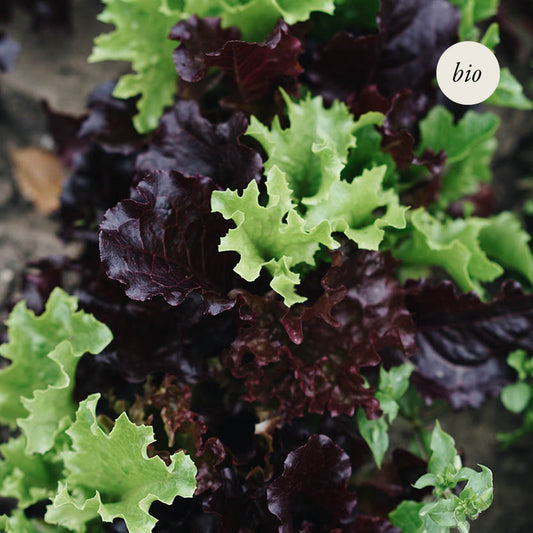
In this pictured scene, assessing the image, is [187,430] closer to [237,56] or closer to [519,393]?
[237,56]

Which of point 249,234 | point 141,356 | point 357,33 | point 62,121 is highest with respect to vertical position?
point 357,33

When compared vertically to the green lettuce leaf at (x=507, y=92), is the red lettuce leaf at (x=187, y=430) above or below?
below

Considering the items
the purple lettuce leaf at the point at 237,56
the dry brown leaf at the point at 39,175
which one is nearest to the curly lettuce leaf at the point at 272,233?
the purple lettuce leaf at the point at 237,56

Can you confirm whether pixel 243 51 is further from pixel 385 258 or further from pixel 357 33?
pixel 385 258

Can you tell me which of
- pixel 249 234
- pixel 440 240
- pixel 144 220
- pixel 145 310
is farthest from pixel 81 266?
pixel 440 240

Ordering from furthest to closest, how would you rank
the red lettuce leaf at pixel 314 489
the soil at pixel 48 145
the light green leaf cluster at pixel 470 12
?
the soil at pixel 48 145
the light green leaf cluster at pixel 470 12
the red lettuce leaf at pixel 314 489

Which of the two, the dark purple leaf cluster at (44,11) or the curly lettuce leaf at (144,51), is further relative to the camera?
the dark purple leaf cluster at (44,11)

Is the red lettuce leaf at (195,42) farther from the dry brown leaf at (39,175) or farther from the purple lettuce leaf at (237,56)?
the dry brown leaf at (39,175)
